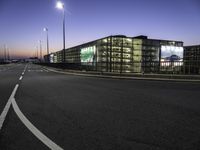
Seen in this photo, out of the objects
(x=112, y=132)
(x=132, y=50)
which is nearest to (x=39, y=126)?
(x=112, y=132)

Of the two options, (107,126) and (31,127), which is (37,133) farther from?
(107,126)

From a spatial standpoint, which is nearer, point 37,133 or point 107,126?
point 37,133

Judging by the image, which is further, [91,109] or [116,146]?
[91,109]

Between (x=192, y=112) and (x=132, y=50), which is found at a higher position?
(x=132, y=50)

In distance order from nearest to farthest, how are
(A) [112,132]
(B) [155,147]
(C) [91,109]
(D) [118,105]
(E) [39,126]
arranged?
(B) [155,147]
(A) [112,132]
(E) [39,126]
(C) [91,109]
(D) [118,105]

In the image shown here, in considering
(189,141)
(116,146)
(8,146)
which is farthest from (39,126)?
(189,141)

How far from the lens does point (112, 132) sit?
13.4ft

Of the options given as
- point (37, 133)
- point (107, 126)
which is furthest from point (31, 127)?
point (107, 126)

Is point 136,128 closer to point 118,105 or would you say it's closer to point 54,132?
point 54,132

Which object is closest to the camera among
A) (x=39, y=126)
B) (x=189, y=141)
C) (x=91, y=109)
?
(x=189, y=141)

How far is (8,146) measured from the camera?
345 cm

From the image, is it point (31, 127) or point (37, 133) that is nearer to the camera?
point (37, 133)

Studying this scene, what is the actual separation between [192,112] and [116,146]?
130 inches

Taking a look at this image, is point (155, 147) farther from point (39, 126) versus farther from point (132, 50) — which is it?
point (132, 50)
